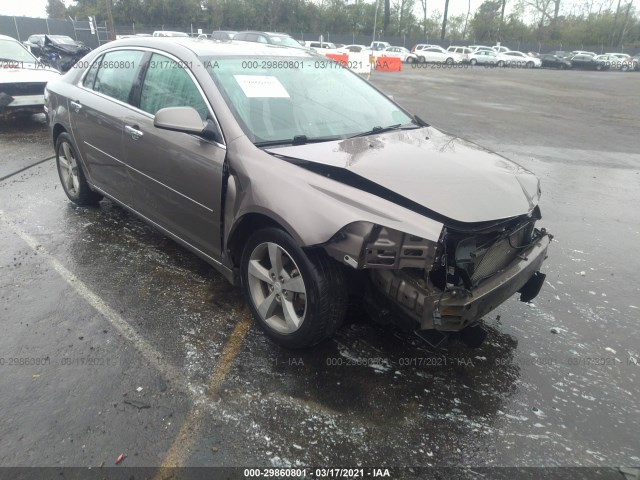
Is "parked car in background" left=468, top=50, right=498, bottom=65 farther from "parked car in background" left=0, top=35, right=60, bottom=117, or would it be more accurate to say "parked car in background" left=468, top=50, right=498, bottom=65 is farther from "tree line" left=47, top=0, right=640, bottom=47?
"parked car in background" left=0, top=35, right=60, bottom=117

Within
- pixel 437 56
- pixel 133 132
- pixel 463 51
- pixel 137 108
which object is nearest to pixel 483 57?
pixel 463 51

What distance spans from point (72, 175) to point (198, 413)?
3.64m

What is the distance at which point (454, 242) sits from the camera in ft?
8.21

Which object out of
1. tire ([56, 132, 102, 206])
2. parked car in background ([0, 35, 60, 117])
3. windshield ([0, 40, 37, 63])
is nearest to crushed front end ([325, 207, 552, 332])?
tire ([56, 132, 102, 206])

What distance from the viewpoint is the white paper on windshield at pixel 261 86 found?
328cm

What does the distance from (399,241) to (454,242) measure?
1.12 ft

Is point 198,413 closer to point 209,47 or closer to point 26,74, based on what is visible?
point 209,47

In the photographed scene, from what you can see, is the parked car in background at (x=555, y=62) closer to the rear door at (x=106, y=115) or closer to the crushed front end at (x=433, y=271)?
the rear door at (x=106, y=115)

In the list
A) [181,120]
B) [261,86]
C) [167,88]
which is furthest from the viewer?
[167,88]

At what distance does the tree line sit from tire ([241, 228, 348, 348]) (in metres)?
48.9

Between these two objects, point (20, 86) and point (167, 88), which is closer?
point (167, 88)

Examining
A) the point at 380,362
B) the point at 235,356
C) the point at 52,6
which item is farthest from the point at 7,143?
the point at 52,6

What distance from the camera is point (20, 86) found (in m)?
8.66

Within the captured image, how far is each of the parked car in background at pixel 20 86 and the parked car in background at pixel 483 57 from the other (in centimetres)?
4069
